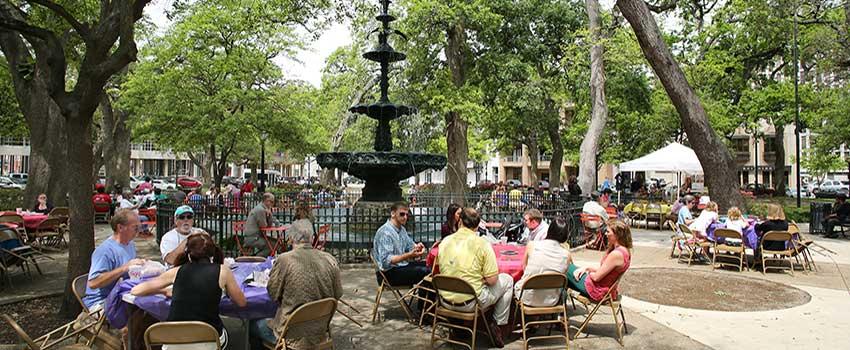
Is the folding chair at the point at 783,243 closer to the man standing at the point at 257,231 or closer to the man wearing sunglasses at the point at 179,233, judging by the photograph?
the man standing at the point at 257,231

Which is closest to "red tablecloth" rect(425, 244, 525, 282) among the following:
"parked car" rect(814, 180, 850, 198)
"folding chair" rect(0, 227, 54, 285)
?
"folding chair" rect(0, 227, 54, 285)

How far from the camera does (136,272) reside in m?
4.81

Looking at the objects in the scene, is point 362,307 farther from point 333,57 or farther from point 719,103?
point 719,103

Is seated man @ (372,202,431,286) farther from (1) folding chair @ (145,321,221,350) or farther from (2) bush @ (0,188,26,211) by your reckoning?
(2) bush @ (0,188,26,211)

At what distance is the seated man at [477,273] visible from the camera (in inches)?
213

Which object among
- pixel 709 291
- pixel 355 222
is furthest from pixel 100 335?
pixel 709 291

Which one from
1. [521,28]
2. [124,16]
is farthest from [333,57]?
[124,16]

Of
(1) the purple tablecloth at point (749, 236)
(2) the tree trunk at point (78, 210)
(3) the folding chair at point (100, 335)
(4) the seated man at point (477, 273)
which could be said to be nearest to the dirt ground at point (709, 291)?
(1) the purple tablecloth at point (749, 236)

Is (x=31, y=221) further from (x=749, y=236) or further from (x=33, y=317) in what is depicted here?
(x=749, y=236)

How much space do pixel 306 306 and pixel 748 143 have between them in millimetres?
70572

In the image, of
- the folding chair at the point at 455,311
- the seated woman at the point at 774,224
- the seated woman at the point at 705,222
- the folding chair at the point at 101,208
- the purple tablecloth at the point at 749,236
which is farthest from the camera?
the folding chair at the point at 101,208

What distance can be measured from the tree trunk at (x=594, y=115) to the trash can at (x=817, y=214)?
262 inches

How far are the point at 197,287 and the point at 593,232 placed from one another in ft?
36.1

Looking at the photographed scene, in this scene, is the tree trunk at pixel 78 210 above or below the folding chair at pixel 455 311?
above
